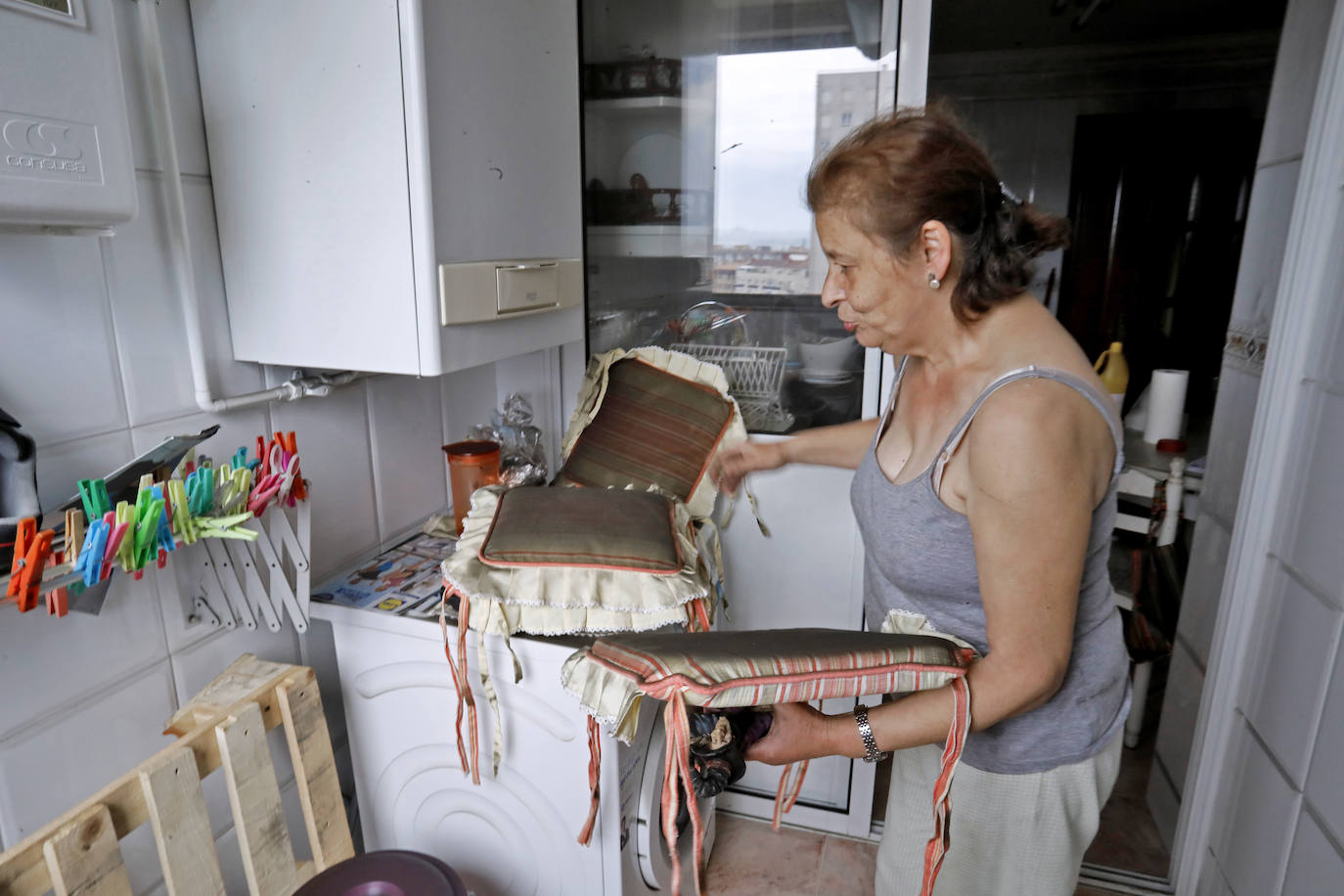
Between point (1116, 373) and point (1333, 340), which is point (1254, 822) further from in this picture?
point (1116, 373)

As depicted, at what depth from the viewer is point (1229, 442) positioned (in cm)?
156

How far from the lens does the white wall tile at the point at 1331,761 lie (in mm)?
1028

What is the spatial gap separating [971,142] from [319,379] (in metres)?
0.94

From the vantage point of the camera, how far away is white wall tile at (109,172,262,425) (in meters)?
0.89

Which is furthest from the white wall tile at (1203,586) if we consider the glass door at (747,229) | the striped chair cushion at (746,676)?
the striped chair cushion at (746,676)

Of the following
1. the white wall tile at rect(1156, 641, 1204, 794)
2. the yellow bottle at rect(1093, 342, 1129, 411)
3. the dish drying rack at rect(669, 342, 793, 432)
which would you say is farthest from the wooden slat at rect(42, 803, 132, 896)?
the yellow bottle at rect(1093, 342, 1129, 411)

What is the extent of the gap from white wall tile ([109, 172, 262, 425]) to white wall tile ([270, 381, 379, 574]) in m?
0.15

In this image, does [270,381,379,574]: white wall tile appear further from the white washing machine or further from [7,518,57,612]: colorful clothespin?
[7,518,57,612]: colorful clothespin

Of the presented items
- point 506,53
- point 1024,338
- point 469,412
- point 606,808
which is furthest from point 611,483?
point 1024,338

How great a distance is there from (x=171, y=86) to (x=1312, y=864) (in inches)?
71.8

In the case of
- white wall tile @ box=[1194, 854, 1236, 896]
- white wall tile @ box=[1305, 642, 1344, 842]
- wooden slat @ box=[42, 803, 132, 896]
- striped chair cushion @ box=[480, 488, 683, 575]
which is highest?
striped chair cushion @ box=[480, 488, 683, 575]

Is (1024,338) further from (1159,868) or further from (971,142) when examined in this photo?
(1159,868)

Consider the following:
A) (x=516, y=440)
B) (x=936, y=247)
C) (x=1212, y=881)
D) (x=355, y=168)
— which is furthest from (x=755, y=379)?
(x=1212, y=881)

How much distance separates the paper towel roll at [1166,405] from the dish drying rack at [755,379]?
1.14 metres
